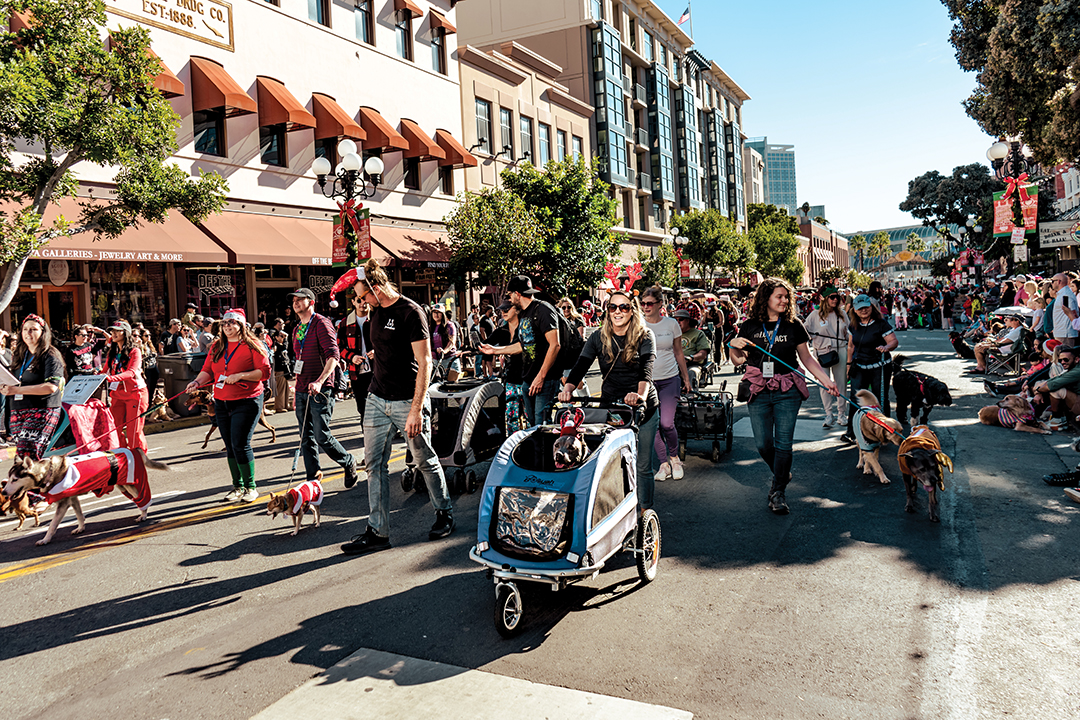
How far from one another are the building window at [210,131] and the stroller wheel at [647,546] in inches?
727

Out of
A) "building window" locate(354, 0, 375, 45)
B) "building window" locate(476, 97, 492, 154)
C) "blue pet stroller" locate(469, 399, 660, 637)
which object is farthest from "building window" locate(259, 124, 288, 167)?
"blue pet stroller" locate(469, 399, 660, 637)

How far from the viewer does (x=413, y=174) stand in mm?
27016

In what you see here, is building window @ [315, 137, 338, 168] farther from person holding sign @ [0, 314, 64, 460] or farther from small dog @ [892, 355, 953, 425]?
small dog @ [892, 355, 953, 425]

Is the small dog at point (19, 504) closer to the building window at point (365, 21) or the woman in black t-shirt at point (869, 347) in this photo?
the woman in black t-shirt at point (869, 347)

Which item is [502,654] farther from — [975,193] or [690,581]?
[975,193]

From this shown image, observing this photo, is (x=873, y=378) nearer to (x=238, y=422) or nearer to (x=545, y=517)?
(x=545, y=517)

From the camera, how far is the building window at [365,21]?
82.2 ft

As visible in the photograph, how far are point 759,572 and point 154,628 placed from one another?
12.3 ft

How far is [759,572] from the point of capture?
4.97m

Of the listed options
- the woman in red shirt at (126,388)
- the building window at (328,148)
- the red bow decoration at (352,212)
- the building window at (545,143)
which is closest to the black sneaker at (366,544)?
the woman in red shirt at (126,388)

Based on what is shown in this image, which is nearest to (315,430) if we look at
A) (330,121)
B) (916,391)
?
(916,391)

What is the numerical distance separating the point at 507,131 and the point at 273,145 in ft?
44.2

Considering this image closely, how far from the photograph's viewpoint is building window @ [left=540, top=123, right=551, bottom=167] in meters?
35.9

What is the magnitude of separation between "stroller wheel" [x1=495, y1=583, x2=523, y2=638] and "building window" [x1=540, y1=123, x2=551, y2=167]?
33.1 m
